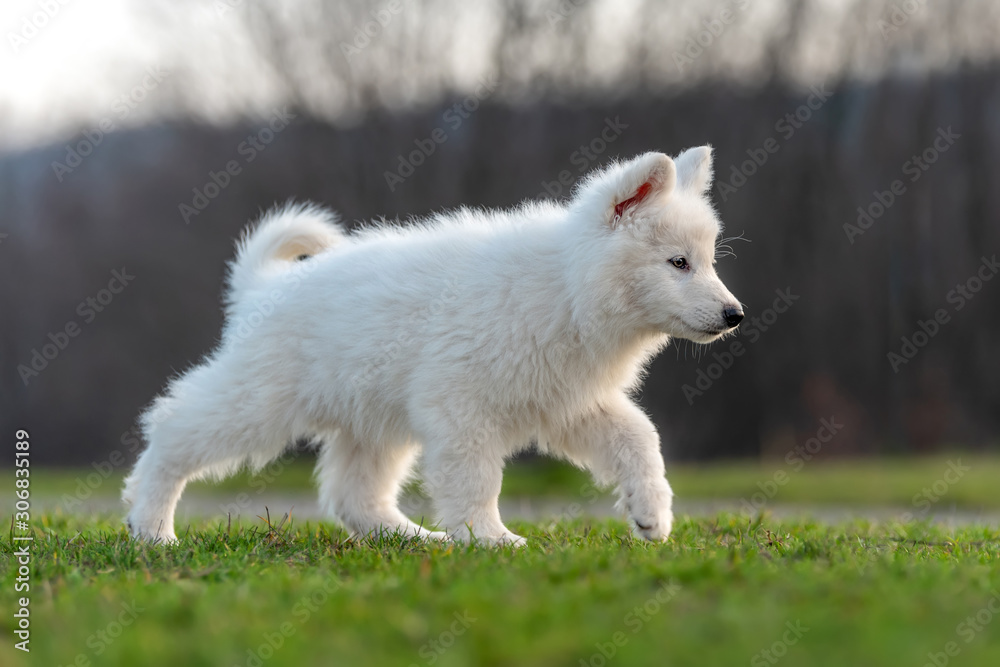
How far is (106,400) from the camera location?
1888cm

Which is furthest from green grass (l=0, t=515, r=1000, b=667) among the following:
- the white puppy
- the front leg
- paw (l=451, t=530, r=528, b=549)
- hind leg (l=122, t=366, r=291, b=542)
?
hind leg (l=122, t=366, r=291, b=542)

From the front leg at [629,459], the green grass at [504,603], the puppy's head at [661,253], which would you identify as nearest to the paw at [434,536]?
the green grass at [504,603]

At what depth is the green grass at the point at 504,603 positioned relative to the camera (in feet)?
8.90

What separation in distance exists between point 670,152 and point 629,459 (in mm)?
11120

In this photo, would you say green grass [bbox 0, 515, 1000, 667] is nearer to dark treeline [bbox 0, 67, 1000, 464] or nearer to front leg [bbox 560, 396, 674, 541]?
front leg [bbox 560, 396, 674, 541]

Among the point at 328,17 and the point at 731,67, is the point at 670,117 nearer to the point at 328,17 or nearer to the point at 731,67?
the point at 731,67

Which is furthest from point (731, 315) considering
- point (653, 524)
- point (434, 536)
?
point (434, 536)

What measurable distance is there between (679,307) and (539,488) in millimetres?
10098

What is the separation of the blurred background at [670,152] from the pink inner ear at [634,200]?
9.70 m

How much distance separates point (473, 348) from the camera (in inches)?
198

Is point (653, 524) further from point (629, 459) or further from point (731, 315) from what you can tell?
point (731, 315)

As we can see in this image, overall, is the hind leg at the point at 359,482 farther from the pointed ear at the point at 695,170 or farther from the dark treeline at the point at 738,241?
the dark treeline at the point at 738,241

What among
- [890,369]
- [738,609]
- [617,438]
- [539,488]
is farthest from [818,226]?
[738,609]

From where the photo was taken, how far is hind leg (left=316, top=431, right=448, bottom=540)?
20.3ft
